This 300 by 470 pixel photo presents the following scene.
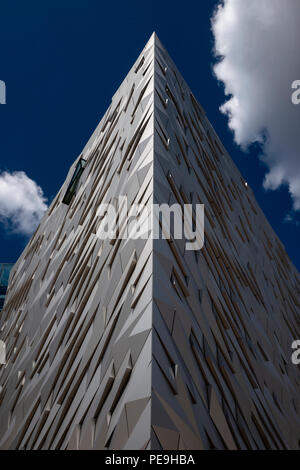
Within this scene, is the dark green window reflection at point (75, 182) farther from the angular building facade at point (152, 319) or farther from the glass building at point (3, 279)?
the glass building at point (3, 279)

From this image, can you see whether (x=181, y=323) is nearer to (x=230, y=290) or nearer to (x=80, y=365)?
(x=80, y=365)

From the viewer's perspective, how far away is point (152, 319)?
4.81m

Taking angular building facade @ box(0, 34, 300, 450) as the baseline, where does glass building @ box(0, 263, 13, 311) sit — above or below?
above

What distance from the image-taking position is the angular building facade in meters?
4.68

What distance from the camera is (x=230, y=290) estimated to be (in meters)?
8.88

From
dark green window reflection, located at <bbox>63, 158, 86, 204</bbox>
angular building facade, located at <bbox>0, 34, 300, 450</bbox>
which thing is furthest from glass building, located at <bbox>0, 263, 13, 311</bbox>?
dark green window reflection, located at <bbox>63, 158, 86, 204</bbox>

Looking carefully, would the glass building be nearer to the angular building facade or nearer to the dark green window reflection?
the angular building facade

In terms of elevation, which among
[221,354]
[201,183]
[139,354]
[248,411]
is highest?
[201,183]

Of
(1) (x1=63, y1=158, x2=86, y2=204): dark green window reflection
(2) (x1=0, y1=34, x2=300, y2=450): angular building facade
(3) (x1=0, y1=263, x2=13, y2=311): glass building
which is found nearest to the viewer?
(2) (x1=0, y1=34, x2=300, y2=450): angular building facade

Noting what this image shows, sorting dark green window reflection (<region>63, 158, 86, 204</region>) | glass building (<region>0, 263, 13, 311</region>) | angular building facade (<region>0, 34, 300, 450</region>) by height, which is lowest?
angular building facade (<region>0, 34, 300, 450</region>)

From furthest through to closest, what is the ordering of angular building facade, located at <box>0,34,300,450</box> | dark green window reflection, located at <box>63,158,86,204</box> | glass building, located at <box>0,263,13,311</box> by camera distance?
glass building, located at <box>0,263,13,311</box> → dark green window reflection, located at <box>63,158,86,204</box> → angular building facade, located at <box>0,34,300,450</box>

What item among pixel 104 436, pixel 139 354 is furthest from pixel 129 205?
pixel 104 436

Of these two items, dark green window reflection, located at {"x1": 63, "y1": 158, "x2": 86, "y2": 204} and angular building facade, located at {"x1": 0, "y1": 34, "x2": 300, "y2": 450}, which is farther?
dark green window reflection, located at {"x1": 63, "y1": 158, "x2": 86, "y2": 204}

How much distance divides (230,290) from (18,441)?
238 inches
